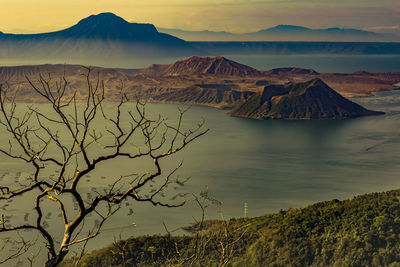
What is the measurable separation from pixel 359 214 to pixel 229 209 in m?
12.0

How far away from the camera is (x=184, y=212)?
36.0m

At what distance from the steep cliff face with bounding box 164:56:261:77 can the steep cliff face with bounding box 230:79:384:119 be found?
197ft

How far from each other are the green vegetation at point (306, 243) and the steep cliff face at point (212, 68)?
13494 centimetres

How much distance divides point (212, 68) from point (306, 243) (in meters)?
142

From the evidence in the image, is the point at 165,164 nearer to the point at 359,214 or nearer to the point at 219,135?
the point at 219,135

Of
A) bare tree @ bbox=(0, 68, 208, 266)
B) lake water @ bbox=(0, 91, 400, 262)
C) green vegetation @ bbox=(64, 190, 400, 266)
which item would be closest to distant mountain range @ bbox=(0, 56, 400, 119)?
lake water @ bbox=(0, 91, 400, 262)

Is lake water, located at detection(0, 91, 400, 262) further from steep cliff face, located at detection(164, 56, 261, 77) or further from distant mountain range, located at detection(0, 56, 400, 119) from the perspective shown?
steep cliff face, located at detection(164, 56, 261, 77)

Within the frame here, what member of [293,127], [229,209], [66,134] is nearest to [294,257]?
[229,209]

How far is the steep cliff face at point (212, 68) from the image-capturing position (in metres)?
162

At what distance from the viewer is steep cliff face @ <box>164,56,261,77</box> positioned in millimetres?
162000

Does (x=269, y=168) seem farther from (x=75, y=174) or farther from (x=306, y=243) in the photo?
(x=75, y=174)

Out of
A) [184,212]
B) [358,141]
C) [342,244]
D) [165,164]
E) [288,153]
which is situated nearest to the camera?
[342,244]

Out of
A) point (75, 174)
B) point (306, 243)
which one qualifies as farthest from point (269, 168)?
point (75, 174)

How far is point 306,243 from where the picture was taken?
24.3 meters
